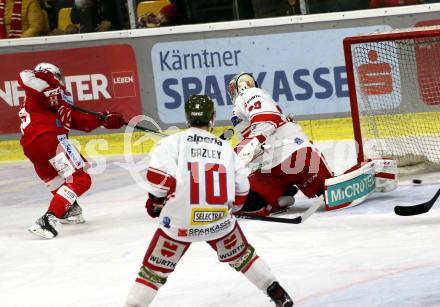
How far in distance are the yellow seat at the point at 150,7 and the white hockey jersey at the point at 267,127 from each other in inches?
124

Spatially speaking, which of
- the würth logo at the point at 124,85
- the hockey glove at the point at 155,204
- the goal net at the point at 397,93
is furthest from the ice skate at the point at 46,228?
the würth logo at the point at 124,85

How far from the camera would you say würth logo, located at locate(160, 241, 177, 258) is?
432 centimetres

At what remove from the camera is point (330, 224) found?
21.1ft

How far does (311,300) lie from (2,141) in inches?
232

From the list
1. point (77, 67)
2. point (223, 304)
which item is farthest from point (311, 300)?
point (77, 67)

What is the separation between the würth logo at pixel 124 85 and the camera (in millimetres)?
9773

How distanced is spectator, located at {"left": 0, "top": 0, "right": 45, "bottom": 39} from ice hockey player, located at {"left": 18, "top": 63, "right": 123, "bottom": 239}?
3.20 m

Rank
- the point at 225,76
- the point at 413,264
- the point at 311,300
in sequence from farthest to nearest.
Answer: the point at 225,76
the point at 413,264
the point at 311,300

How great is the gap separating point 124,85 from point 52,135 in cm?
291

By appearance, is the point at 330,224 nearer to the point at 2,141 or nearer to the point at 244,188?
the point at 244,188

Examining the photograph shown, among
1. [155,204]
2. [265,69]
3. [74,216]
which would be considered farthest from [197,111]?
[265,69]

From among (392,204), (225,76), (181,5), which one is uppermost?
(181,5)

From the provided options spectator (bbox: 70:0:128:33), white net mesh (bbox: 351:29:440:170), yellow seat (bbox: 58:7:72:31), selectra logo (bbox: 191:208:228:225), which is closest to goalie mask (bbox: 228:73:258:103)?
white net mesh (bbox: 351:29:440:170)

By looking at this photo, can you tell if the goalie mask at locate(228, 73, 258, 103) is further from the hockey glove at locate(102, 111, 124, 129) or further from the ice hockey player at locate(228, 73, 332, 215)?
the hockey glove at locate(102, 111, 124, 129)
